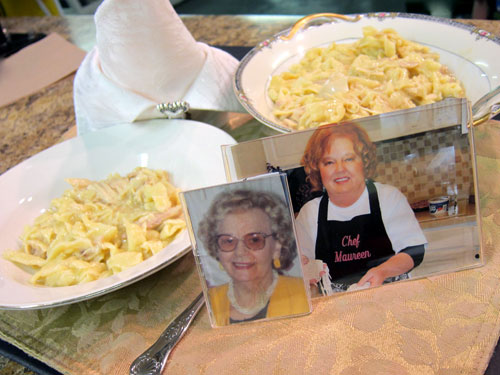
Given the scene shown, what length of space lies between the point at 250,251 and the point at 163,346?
15cm

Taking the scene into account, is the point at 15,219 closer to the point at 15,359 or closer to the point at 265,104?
the point at 15,359

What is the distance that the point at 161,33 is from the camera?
75 cm

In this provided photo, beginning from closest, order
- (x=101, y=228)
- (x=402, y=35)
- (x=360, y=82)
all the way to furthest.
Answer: (x=101, y=228) < (x=360, y=82) < (x=402, y=35)

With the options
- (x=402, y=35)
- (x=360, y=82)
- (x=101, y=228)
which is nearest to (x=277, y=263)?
(x=101, y=228)

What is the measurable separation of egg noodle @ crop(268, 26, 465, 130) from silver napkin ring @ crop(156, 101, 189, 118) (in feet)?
0.50

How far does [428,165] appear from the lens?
46 cm

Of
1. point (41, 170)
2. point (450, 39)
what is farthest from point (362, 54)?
point (41, 170)

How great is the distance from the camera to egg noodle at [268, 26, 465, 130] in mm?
678

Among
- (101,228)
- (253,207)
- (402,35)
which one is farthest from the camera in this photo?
(402,35)

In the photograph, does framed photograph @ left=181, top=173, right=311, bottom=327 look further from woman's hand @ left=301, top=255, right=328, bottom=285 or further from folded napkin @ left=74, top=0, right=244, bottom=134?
folded napkin @ left=74, top=0, right=244, bottom=134

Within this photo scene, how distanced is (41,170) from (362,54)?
600 millimetres

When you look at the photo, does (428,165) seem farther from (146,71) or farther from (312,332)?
(146,71)

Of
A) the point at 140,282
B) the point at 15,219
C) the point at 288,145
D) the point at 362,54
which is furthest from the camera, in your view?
the point at 362,54

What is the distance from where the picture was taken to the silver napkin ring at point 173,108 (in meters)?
0.81
